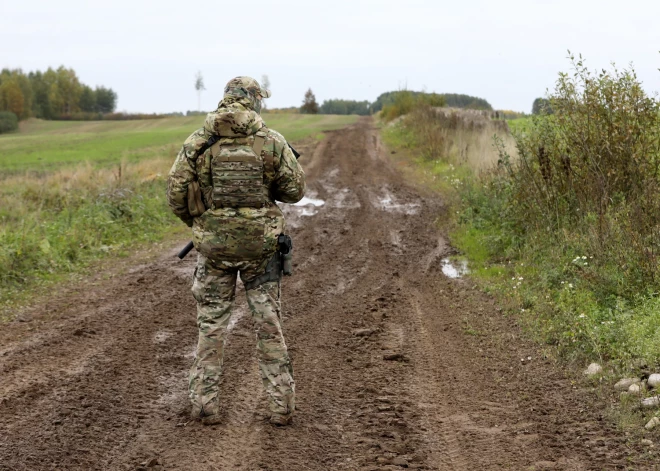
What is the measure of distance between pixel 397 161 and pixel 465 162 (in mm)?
5900

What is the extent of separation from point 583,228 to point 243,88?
5366mm

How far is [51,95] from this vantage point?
113 metres

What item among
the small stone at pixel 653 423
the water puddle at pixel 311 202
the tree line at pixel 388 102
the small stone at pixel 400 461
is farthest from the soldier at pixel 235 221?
the tree line at pixel 388 102

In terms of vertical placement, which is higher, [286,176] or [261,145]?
[261,145]

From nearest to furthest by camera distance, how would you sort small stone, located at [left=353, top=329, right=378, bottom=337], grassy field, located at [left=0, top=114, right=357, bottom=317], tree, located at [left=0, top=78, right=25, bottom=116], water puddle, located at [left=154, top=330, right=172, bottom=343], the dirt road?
the dirt road < water puddle, located at [left=154, top=330, right=172, bottom=343] < small stone, located at [left=353, top=329, right=378, bottom=337] < grassy field, located at [left=0, top=114, right=357, bottom=317] < tree, located at [left=0, top=78, right=25, bottom=116]

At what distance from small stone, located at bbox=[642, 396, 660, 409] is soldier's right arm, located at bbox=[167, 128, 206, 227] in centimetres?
337

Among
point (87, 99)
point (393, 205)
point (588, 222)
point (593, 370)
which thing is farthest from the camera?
point (87, 99)

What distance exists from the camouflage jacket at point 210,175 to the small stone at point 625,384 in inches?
107

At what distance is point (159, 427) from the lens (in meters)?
4.64

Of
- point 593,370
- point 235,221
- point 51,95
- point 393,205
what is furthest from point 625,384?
point 51,95

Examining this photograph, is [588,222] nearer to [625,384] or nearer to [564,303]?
[564,303]

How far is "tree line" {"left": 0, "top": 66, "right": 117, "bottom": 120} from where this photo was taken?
98.6m

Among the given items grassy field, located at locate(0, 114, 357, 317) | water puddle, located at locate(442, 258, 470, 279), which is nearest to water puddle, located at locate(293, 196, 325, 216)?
grassy field, located at locate(0, 114, 357, 317)

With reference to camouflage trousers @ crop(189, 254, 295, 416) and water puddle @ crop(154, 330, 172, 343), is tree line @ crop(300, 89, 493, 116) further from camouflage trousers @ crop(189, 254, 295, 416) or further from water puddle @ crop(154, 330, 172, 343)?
camouflage trousers @ crop(189, 254, 295, 416)
